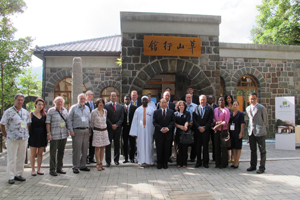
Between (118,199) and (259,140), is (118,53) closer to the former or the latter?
(259,140)

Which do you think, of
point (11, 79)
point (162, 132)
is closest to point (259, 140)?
point (162, 132)

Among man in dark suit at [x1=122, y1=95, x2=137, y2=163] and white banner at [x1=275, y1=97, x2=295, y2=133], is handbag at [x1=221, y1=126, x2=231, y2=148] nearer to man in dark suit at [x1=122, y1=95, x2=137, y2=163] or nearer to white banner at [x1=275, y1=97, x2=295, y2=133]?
man in dark suit at [x1=122, y1=95, x2=137, y2=163]

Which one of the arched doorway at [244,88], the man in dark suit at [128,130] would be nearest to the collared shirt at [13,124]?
the man in dark suit at [128,130]

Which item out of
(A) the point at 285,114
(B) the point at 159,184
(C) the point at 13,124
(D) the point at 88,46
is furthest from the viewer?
(D) the point at 88,46

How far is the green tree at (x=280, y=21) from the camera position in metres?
15.8

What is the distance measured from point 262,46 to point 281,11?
7.20 m

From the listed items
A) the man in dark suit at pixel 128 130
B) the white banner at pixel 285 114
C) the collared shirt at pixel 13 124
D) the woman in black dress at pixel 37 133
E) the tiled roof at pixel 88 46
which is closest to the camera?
the collared shirt at pixel 13 124

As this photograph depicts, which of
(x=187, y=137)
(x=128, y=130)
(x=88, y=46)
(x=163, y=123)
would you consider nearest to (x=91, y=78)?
(x=88, y=46)

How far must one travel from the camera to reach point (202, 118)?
5.93 meters

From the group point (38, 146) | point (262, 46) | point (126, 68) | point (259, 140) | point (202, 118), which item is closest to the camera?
point (38, 146)

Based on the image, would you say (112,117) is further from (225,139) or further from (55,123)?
(225,139)

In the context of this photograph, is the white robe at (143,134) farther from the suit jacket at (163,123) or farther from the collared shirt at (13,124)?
the collared shirt at (13,124)

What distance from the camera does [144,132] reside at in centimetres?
602

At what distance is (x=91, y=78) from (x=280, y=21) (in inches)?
581
